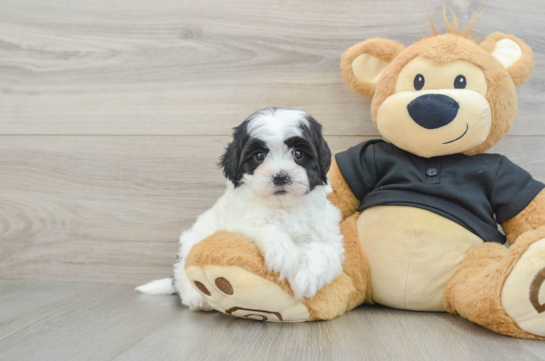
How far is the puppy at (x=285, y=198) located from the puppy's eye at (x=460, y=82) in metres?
0.43

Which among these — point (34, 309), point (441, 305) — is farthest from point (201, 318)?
point (441, 305)

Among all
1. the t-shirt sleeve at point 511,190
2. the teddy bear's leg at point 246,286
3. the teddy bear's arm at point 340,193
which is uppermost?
the t-shirt sleeve at point 511,190

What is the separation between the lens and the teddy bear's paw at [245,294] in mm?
978

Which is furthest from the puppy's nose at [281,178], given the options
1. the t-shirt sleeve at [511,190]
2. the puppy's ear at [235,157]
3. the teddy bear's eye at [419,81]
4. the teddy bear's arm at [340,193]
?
the t-shirt sleeve at [511,190]

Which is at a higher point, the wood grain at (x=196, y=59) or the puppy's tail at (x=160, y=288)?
the wood grain at (x=196, y=59)

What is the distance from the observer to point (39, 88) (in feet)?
5.55

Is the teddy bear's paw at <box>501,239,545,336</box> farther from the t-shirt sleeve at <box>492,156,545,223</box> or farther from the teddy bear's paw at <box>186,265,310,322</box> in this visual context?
the teddy bear's paw at <box>186,265,310,322</box>

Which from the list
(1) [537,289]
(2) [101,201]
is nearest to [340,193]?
(1) [537,289]

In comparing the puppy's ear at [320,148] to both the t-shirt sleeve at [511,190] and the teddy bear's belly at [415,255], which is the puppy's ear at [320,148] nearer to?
the teddy bear's belly at [415,255]

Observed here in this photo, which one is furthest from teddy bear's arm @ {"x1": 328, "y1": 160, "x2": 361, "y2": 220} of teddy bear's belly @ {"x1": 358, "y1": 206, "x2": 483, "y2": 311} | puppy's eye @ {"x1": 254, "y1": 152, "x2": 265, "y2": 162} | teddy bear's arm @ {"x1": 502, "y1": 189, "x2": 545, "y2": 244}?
teddy bear's arm @ {"x1": 502, "y1": 189, "x2": 545, "y2": 244}

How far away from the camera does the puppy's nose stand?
976 millimetres

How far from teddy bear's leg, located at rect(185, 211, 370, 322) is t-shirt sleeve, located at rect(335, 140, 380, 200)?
333mm

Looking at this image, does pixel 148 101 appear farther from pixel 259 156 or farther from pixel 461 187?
pixel 461 187

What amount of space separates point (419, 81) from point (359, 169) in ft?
1.03
